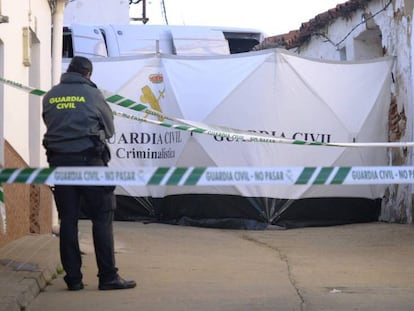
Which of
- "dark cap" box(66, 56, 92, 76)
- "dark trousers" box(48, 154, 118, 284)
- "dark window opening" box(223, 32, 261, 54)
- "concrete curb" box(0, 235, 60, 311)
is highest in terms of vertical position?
"dark window opening" box(223, 32, 261, 54)

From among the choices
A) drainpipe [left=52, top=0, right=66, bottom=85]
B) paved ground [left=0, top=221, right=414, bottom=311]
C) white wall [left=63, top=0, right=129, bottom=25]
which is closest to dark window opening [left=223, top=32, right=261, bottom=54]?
white wall [left=63, top=0, right=129, bottom=25]

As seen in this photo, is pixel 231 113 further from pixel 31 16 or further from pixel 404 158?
pixel 31 16

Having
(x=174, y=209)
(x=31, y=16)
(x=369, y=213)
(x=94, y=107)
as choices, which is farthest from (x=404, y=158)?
(x=94, y=107)

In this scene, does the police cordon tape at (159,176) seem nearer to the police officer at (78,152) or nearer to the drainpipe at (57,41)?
the police officer at (78,152)

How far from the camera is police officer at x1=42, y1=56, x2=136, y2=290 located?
576 cm

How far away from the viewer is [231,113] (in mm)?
11891

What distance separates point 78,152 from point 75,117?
0.28m

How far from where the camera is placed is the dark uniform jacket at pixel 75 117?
5754 mm

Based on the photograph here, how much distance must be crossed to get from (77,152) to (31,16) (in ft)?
12.8

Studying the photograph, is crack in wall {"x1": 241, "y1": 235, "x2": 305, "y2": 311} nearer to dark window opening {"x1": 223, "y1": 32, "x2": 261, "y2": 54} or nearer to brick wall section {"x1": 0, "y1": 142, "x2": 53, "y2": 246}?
brick wall section {"x1": 0, "y1": 142, "x2": 53, "y2": 246}

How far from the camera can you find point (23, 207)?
8.45m

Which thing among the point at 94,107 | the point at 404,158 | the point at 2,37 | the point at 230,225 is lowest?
the point at 230,225

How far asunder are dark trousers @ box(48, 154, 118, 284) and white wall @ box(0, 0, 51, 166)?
1.93 metres

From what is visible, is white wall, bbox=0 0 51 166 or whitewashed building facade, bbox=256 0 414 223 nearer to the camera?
white wall, bbox=0 0 51 166
